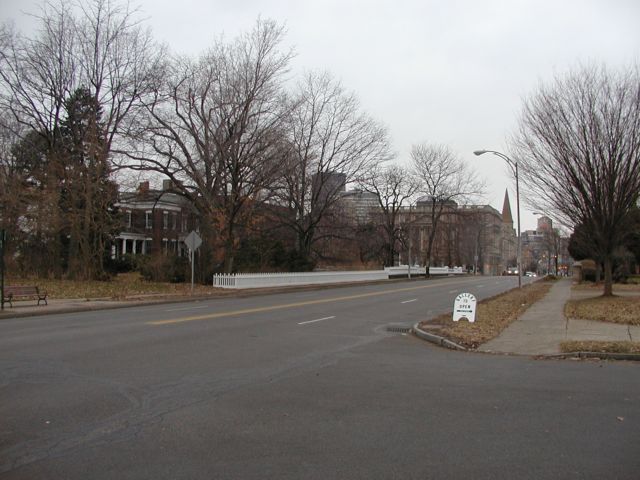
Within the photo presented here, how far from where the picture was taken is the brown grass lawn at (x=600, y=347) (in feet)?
34.8

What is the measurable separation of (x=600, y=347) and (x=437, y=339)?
328cm

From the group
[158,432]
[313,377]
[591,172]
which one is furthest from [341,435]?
[591,172]

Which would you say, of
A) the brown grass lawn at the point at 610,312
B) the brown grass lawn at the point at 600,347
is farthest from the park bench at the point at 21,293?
the brown grass lawn at the point at 610,312

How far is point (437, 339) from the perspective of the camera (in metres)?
12.6

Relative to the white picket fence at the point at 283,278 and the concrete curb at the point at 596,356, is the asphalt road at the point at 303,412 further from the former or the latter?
the white picket fence at the point at 283,278

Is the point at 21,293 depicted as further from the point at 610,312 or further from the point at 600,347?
the point at 610,312

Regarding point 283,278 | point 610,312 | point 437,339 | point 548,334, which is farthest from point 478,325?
point 283,278

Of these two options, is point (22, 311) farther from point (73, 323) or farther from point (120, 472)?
point (120, 472)

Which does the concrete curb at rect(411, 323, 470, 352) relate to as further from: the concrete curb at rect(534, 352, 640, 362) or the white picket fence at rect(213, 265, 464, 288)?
the white picket fence at rect(213, 265, 464, 288)

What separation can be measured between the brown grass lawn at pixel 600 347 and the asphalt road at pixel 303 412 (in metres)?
0.73

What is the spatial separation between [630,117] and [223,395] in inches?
783

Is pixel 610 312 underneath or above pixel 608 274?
underneath

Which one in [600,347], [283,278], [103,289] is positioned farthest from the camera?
[283,278]

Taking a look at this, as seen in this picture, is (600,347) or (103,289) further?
(103,289)
